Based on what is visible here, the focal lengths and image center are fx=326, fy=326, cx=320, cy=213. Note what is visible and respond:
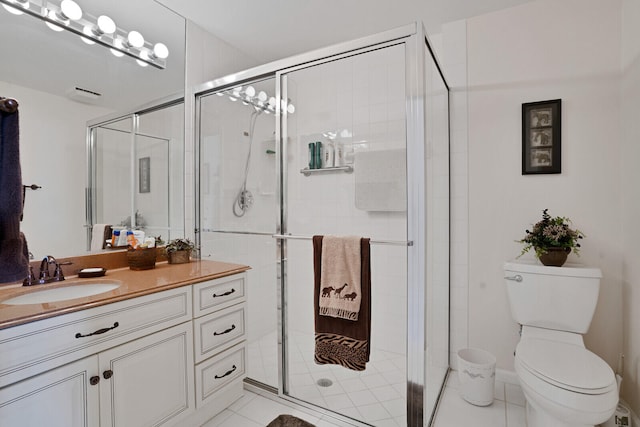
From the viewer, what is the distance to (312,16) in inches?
86.6

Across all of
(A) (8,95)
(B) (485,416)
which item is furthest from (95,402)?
(B) (485,416)

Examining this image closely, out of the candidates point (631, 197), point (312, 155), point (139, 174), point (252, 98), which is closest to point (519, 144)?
point (631, 197)

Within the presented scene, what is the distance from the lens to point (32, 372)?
1096mm

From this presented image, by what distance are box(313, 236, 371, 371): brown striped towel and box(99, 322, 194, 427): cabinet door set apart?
0.68 m

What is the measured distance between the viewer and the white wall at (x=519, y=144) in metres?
1.87

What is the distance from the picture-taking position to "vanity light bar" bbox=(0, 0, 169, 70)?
1.54 meters

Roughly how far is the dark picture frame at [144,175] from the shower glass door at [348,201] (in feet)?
2.87

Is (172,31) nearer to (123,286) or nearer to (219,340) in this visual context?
(123,286)

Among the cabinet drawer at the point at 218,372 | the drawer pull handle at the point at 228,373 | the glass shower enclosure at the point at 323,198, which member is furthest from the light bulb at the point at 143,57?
the drawer pull handle at the point at 228,373

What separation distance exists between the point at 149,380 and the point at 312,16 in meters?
2.31

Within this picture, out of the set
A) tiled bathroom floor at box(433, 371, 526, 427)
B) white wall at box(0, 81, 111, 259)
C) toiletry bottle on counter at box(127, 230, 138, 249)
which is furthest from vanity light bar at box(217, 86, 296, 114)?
tiled bathroom floor at box(433, 371, 526, 427)

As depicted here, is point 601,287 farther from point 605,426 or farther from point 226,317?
point 226,317

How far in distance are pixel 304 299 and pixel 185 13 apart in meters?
2.13

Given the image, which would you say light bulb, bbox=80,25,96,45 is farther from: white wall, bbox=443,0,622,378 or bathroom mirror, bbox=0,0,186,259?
white wall, bbox=443,0,622,378
